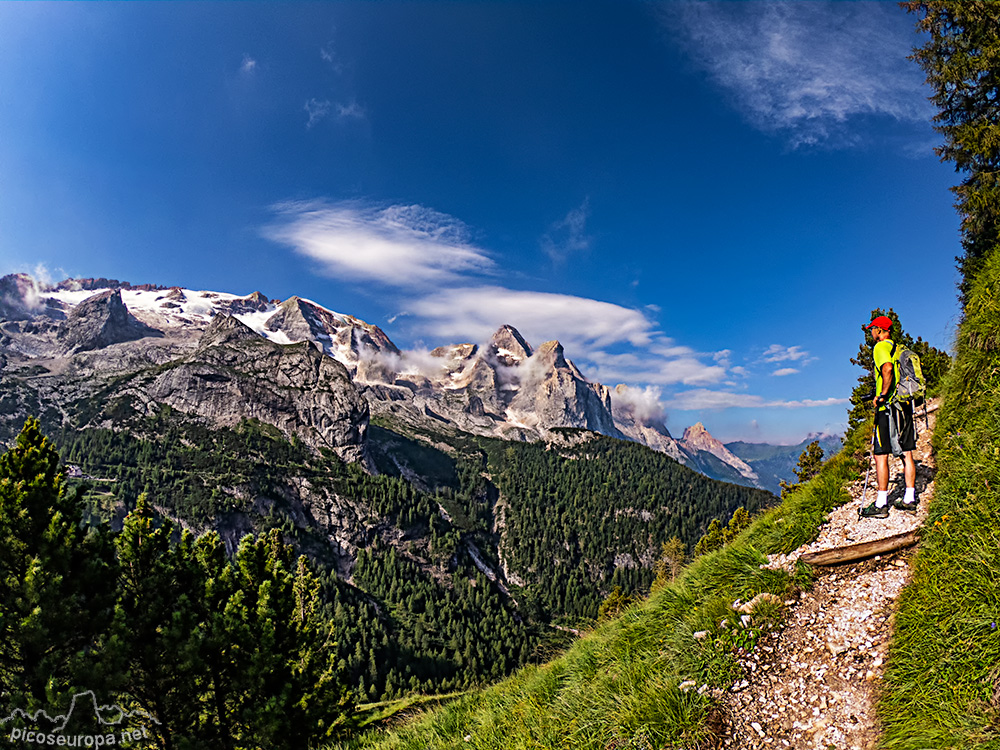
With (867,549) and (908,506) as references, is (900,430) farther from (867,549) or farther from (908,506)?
(867,549)

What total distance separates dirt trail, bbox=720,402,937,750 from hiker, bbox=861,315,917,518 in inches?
39.3

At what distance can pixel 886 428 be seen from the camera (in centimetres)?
1001

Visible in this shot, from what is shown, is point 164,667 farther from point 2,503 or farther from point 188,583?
point 2,503

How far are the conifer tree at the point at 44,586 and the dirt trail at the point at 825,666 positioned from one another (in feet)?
70.3

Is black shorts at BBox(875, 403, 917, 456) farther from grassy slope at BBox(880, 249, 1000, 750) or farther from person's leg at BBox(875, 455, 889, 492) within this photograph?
grassy slope at BBox(880, 249, 1000, 750)

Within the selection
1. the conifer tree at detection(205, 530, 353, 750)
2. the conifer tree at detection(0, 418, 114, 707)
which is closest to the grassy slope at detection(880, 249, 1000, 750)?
the conifer tree at detection(0, 418, 114, 707)

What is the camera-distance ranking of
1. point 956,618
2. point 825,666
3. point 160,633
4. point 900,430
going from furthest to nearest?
point 160,633 → point 900,430 → point 825,666 → point 956,618

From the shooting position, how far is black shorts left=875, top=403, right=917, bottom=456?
9523 mm

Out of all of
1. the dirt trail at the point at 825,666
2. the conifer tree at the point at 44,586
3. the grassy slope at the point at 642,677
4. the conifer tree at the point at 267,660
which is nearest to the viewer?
the dirt trail at the point at 825,666

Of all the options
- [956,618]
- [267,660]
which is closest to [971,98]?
[956,618]

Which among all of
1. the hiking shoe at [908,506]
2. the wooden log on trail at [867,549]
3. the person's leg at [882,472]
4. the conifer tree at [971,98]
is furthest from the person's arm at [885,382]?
the conifer tree at [971,98]

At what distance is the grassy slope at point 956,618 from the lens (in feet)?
13.7

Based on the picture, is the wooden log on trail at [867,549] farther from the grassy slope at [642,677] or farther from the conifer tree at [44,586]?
the conifer tree at [44,586]

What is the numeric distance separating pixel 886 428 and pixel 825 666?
6.52 metres
